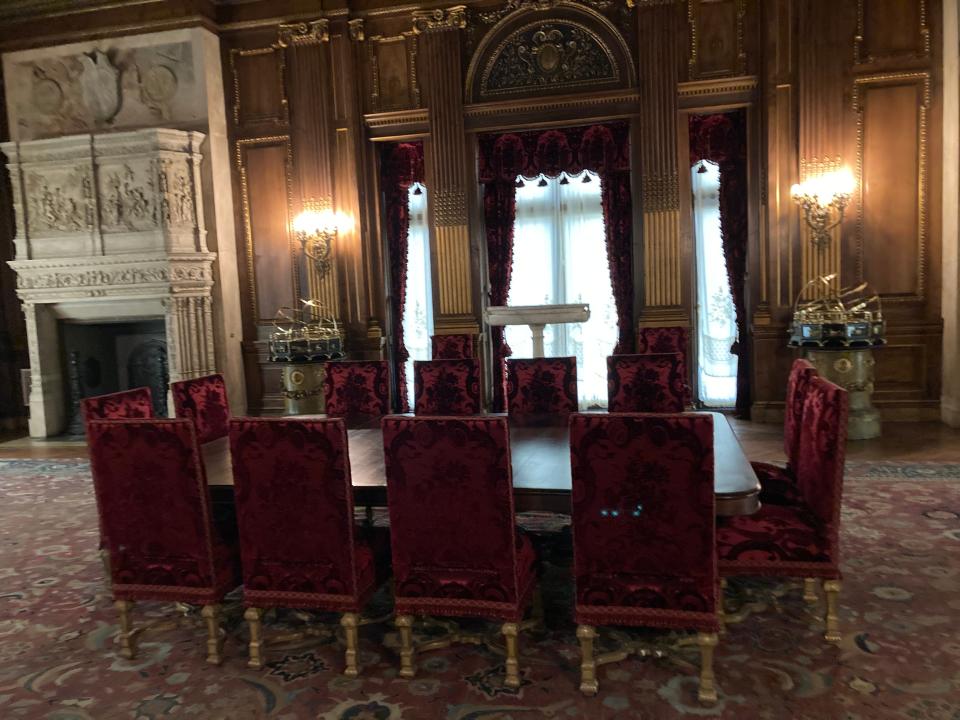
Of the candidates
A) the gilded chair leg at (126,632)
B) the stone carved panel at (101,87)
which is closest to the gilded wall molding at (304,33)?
the stone carved panel at (101,87)

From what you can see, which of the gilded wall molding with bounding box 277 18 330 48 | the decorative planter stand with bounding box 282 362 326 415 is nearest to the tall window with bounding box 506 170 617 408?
the decorative planter stand with bounding box 282 362 326 415

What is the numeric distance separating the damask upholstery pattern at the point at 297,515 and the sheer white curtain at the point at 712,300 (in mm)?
4847

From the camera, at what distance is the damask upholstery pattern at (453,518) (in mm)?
2156

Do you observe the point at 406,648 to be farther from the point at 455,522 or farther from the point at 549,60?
the point at 549,60

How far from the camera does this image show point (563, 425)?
3369 millimetres

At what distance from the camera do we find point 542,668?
241cm

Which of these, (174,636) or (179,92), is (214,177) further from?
(174,636)

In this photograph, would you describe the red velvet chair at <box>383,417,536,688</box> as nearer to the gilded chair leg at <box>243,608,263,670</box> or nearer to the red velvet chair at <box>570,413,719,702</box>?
the red velvet chair at <box>570,413,719,702</box>

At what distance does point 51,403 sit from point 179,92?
3.15 meters

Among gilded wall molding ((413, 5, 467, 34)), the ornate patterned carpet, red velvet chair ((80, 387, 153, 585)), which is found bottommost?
the ornate patterned carpet

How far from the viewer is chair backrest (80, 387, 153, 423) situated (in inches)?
118

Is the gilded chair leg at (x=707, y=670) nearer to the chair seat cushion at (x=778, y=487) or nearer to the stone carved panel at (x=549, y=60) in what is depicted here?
the chair seat cushion at (x=778, y=487)

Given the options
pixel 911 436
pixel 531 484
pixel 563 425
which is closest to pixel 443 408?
pixel 563 425

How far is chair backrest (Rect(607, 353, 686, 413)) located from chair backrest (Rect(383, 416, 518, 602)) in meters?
1.67
